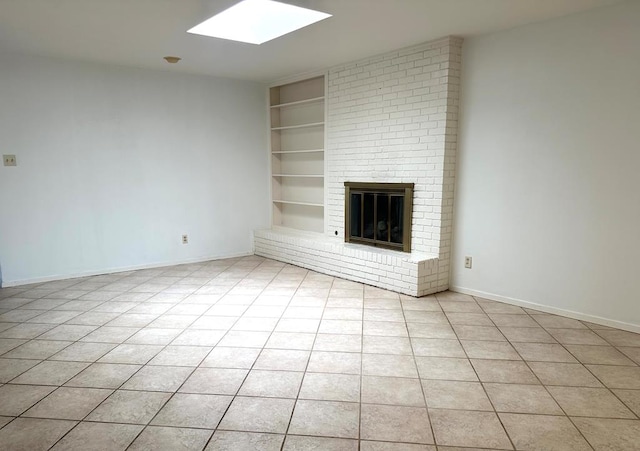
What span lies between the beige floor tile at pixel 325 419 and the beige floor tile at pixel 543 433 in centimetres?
73

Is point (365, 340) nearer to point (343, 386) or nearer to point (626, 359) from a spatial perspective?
point (343, 386)

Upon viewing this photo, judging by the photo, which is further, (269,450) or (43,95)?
(43,95)

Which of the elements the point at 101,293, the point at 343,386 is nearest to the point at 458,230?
the point at 343,386

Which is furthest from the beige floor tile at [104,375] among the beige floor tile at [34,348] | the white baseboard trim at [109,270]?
the white baseboard trim at [109,270]

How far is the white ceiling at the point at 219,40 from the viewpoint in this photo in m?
2.85

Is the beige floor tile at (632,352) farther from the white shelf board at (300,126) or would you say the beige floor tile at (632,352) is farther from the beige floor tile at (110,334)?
the white shelf board at (300,126)

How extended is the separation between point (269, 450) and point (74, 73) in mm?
4482

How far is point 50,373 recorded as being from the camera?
2432mm

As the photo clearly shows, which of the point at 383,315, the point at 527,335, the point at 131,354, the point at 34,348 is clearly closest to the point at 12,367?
the point at 34,348

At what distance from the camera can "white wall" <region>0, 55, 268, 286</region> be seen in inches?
166

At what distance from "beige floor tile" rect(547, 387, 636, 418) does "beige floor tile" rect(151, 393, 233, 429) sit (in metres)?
1.77

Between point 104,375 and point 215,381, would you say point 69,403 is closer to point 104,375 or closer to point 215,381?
point 104,375

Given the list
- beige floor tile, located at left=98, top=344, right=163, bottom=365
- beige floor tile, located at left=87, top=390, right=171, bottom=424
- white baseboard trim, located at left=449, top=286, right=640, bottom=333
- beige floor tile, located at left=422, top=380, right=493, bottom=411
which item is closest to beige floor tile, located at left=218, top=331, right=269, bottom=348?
beige floor tile, located at left=98, top=344, right=163, bottom=365

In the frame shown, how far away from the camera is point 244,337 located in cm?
294
